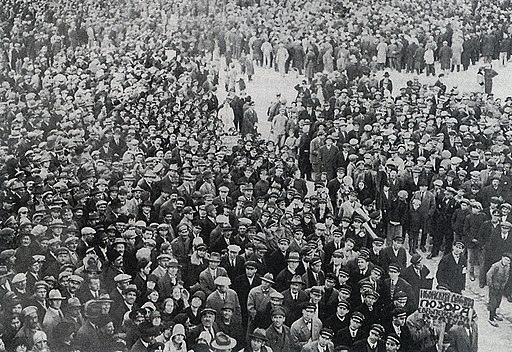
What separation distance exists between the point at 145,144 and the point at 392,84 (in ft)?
10.2

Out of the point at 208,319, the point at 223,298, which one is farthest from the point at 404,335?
the point at 208,319

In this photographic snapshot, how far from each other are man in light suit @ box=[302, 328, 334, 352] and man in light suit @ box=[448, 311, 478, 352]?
3.84 ft

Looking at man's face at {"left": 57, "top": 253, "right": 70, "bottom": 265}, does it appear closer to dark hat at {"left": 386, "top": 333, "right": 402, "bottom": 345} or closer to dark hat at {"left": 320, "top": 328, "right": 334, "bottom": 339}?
dark hat at {"left": 320, "top": 328, "right": 334, "bottom": 339}

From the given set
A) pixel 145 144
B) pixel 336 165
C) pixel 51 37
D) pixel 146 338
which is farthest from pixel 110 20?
pixel 146 338

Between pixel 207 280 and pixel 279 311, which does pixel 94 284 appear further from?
pixel 279 311

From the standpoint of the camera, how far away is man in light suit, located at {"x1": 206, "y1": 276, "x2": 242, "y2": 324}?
637cm

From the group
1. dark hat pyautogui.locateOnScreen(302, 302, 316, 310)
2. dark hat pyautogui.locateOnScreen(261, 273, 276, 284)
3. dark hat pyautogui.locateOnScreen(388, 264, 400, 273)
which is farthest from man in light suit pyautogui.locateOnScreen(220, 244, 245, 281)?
dark hat pyautogui.locateOnScreen(388, 264, 400, 273)

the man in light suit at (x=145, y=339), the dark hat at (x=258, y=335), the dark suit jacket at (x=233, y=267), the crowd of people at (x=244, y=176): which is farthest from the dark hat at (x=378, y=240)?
the man in light suit at (x=145, y=339)

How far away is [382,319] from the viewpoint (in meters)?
6.18

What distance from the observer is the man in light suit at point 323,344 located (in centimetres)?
615

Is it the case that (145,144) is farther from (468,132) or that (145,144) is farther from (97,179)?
(468,132)

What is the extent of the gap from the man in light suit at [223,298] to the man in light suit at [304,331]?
0.58 m

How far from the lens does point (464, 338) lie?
6.07 m

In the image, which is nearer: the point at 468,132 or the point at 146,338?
the point at 146,338
